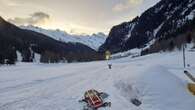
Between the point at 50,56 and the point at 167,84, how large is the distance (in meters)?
169

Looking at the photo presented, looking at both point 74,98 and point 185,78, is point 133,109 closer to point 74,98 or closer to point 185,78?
point 74,98

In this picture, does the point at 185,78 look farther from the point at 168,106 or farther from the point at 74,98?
the point at 74,98

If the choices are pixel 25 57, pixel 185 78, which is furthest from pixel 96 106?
pixel 25 57

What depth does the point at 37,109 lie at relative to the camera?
17266 mm

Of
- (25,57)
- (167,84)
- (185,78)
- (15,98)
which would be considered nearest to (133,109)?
(15,98)

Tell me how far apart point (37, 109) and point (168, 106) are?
7.42 m

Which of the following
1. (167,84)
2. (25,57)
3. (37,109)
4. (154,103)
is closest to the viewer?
(37,109)

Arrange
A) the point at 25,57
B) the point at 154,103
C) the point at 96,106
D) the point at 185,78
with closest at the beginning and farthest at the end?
the point at 96,106 < the point at 154,103 < the point at 185,78 < the point at 25,57

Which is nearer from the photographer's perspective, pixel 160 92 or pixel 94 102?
pixel 94 102

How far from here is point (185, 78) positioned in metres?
28.2

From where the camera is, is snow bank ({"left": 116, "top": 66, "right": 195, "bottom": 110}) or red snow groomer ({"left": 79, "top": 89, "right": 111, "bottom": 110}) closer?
red snow groomer ({"left": 79, "top": 89, "right": 111, "bottom": 110})

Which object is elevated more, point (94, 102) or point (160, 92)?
point (160, 92)

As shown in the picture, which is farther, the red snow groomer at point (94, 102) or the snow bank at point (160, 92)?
the snow bank at point (160, 92)

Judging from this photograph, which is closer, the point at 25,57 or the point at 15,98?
the point at 15,98
